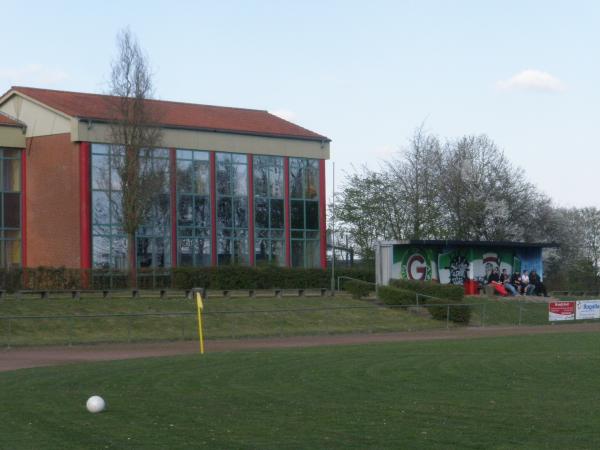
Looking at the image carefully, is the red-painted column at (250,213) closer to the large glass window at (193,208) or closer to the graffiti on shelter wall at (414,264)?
the large glass window at (193,208)

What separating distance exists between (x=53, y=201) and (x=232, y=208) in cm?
1077

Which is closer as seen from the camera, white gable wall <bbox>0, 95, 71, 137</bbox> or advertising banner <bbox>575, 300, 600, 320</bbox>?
advertising banner <bbox>575, 300, 600, 320</bbox>

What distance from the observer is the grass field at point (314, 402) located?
13320 mm

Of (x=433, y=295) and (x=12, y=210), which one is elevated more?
(x=12, y=210)

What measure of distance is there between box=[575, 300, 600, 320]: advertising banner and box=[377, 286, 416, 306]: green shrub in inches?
316

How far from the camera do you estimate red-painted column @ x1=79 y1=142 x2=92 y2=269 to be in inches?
2082

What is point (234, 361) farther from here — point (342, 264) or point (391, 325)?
point (342, 264)

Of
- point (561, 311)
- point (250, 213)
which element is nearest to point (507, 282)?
point (561, 311)

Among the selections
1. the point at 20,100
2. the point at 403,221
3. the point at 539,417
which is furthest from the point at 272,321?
the point at 403,221

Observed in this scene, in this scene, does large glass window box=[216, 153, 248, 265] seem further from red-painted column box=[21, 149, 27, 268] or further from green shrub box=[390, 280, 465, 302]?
green shrub box=[390, 280, 465, 302]

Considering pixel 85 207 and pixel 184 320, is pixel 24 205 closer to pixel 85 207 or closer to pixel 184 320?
pixel 85 207

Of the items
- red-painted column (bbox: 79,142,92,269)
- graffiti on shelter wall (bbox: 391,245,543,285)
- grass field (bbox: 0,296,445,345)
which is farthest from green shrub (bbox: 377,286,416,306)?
red-painted column (bbox: 79,142,92,269)

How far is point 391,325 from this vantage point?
43281mm

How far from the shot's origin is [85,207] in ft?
174
